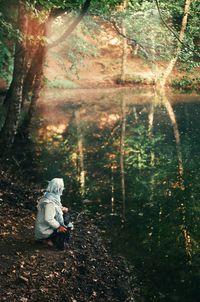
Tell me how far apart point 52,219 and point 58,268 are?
1.03 meters

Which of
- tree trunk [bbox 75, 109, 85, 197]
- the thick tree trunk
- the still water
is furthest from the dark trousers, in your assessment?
the thick tree trunk

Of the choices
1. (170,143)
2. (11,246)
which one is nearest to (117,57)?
(170,143)

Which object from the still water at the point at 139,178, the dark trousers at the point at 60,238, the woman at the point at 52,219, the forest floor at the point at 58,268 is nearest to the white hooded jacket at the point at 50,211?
the woman at the point at 52,219

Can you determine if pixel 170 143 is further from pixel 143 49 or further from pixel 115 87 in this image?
pixel 115 87

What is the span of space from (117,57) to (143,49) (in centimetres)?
3990

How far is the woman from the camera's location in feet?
28.2

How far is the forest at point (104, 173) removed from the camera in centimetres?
849

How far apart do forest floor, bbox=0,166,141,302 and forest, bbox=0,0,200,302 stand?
3 cm

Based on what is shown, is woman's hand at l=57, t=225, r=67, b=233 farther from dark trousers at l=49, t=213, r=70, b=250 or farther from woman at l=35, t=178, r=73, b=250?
dark trousers at l=49, t=213, r=70, b=250

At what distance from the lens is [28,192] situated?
13.4 metres

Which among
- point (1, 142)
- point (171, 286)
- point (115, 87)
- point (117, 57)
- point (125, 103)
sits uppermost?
point (117, 57)

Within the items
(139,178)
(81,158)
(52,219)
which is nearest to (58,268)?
(52,219)

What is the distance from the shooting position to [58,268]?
27.6ft

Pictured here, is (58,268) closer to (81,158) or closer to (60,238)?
(60,238)
